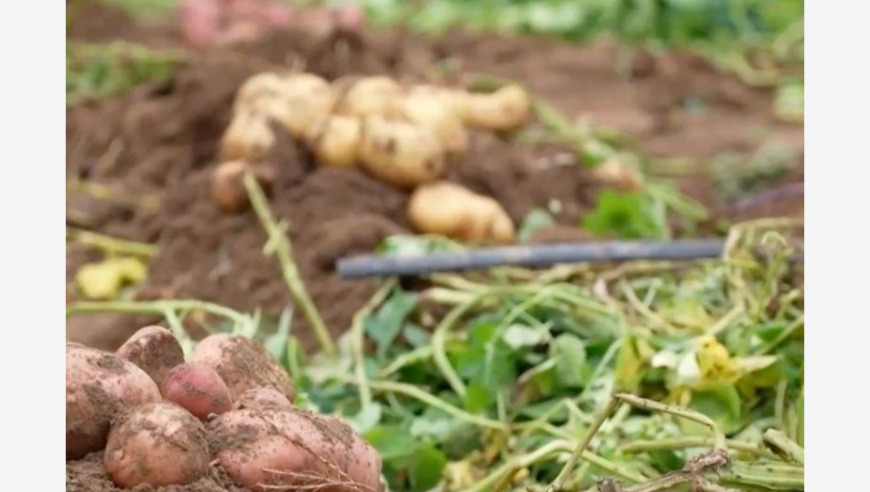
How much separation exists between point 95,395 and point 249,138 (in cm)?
195

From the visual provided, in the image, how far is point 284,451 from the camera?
1.33 metres

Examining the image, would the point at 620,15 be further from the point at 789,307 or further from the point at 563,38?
the point at 789,307

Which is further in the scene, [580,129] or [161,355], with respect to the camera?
[580,129]

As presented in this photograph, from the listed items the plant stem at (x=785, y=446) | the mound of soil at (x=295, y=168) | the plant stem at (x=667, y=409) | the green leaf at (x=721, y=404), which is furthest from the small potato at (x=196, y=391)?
the mound of soil at (x=295, y=168)

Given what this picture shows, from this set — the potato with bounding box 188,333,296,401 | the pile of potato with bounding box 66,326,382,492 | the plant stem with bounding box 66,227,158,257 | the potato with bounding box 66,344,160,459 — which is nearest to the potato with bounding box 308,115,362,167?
the plant stem with bounding box 66,227,158,257

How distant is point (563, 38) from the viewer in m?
5.96

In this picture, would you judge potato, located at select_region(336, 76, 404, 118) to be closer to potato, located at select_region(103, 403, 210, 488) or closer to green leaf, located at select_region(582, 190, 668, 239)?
green leaf, located at select_region(582, 190, 668, 239)

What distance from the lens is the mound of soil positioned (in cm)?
287

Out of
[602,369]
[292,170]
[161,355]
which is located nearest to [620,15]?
[292,170]

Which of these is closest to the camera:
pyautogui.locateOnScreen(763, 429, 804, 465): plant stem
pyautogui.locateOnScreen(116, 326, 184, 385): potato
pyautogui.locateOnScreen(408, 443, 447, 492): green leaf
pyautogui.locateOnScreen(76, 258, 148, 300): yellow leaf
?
pyautogui.locateOnScreen(116, 326, 184, 385): potato

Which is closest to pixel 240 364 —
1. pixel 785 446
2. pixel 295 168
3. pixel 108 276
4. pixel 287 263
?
pixel 785 446

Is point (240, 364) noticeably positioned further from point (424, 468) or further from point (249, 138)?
point (249, 138)

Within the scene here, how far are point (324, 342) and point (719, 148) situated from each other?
2.03m

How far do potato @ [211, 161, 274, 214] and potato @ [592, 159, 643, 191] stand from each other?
0.82 m
